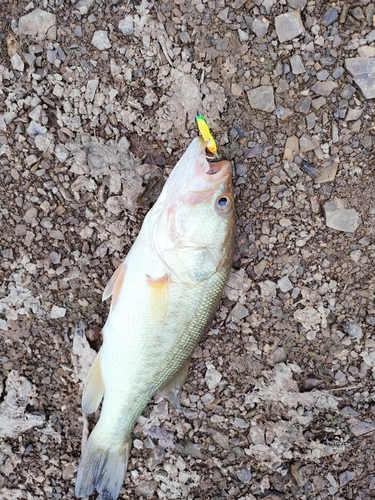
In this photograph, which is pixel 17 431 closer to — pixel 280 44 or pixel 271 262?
pixel 271 262

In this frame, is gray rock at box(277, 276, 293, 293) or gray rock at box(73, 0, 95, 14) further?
gray rock at box(277, 276, 293, 293)

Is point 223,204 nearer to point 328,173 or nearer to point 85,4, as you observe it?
point 328,173

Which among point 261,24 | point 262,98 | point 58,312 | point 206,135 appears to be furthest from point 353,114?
point 58,312

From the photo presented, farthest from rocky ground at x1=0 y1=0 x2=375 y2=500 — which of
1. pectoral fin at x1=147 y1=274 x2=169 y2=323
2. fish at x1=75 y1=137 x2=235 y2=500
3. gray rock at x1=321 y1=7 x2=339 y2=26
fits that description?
pectoral fin at x1=147 y1=274 x2=169 y2=323

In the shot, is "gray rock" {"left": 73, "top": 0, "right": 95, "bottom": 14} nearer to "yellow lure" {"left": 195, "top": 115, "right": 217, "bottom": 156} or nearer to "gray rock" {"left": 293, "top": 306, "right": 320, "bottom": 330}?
"yellow lure" {"left": 195, "top": 115, "right": 217, "bottom": 156}

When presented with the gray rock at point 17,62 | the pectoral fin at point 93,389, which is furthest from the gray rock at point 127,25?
the pectoral fin at point 93,389

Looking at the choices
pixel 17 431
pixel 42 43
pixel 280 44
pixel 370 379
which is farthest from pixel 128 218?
pixel 370 379

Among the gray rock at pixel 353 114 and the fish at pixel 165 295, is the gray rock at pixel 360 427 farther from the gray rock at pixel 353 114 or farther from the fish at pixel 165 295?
the gray rock at pixel 353 114
